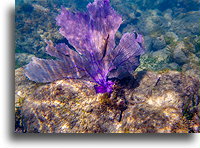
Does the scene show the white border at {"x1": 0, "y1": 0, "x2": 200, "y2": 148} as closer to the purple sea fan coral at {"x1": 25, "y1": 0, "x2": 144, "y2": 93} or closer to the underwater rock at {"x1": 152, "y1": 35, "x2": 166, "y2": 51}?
the purple sea fan coral at {"x1": 25, "y1": 0, "x2": 144, "y2": 93}

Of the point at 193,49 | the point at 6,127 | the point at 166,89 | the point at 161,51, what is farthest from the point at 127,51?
the point at 161,51

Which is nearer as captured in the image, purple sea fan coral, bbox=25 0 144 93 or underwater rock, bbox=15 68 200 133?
underwater rock, bbox=15 68 200 133

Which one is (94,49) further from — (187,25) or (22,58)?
(187,25)

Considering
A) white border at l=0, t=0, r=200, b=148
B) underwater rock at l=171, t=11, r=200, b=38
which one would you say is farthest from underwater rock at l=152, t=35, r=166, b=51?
white border at l=0, t=0, r=200, b=148

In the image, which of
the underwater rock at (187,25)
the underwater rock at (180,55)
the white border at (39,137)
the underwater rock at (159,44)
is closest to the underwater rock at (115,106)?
the white border at (39,137)

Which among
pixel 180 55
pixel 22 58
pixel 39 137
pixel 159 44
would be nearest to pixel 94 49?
pixel 39 137
